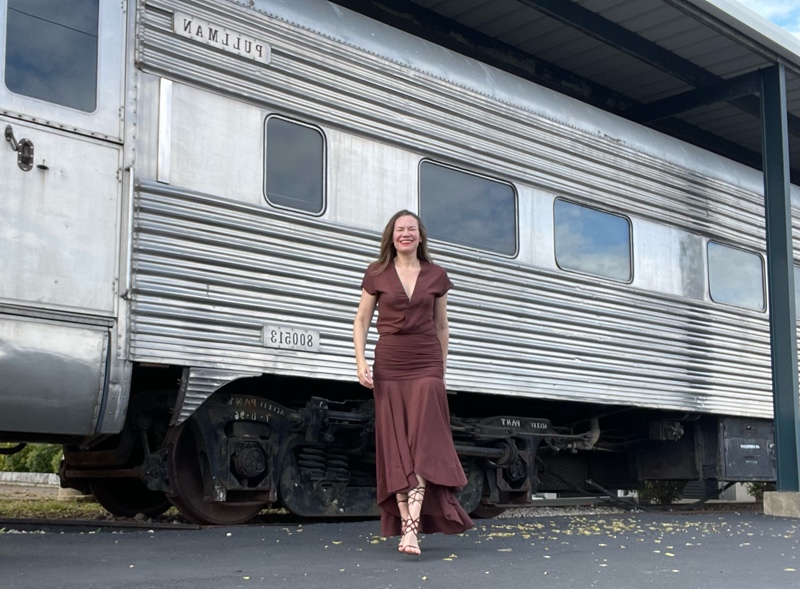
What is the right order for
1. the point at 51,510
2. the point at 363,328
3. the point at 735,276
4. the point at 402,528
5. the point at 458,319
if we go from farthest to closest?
the point at 735,276 < the point at 51,510 < the point at 458,319 < the point at 363,328 < the point at 402,528

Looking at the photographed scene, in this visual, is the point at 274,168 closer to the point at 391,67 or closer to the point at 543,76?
the point at 391,67

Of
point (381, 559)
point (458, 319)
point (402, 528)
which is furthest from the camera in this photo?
point (458, 319)

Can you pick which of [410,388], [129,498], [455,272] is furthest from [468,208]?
[129,498]

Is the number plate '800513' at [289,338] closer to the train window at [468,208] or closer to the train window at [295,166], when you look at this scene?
the train window at [295,166]

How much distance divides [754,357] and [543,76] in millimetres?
3569

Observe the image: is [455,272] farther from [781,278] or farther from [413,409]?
[781,278]

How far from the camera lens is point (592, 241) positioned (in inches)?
341

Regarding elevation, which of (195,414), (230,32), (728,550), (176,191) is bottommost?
(728,550)

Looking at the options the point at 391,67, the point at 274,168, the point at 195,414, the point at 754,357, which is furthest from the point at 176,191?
the point at 754,357

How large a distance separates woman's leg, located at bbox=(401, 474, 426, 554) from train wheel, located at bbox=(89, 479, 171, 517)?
131 inches

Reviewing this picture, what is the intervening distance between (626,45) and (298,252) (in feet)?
15.3

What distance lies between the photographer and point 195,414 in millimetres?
6145

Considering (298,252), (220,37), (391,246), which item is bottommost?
(391,246)

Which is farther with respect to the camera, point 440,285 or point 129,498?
point 129,498
